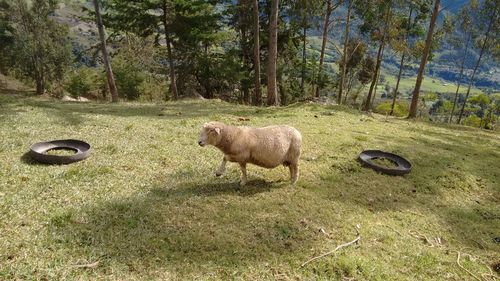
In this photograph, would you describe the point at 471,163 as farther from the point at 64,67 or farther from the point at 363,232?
the point at 64,67

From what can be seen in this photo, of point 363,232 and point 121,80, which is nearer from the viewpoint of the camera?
point 363,232

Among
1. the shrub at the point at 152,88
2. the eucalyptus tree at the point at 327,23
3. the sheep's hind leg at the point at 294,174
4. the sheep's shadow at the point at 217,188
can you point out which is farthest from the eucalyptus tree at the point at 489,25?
the sheep's shadow at the point at 217,188

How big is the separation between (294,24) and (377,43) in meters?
12.8

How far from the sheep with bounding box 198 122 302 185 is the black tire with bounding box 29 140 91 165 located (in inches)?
144

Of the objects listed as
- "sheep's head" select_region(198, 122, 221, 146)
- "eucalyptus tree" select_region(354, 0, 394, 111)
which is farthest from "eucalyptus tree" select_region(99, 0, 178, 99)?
"sheep's head" select_region(198, 122, 221, 146)

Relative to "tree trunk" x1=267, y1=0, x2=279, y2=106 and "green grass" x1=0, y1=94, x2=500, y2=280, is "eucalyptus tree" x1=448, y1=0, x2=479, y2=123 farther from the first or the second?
"green grass" x1=0, y1=94, x2=500, y2=280

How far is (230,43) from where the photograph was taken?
35438 mm

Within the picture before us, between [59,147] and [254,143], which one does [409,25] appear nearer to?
[254,143]

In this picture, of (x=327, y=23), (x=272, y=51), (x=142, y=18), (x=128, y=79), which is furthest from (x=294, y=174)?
(x=128, y=79)

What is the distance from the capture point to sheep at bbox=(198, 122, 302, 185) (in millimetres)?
7188

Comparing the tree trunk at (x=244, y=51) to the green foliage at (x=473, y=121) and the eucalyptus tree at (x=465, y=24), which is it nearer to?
the eucalyptus tree at (x=465, y=24)

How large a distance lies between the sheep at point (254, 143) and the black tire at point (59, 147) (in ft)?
12.0

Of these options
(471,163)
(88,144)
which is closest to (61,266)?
(88,144)

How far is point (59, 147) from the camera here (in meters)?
9.62
